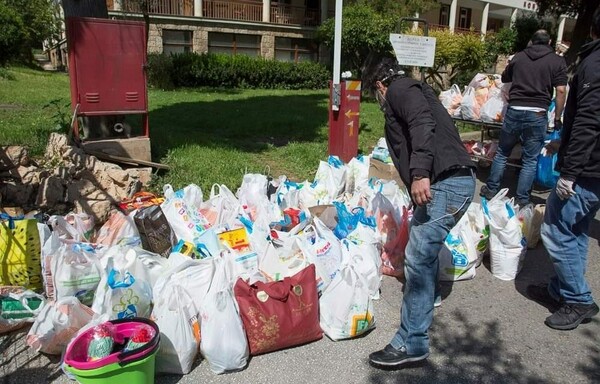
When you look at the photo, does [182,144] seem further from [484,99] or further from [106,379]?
[106,379]

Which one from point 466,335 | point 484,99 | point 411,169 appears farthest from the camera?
point 484,99

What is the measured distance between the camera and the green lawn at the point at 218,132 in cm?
598

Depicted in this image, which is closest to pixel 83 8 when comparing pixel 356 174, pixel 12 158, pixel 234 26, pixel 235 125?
pixel 12 158

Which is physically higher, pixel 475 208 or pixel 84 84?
pixel 84 84

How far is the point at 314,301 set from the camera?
9.60 feet

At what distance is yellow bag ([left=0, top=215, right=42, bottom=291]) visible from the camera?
3098 millimetres

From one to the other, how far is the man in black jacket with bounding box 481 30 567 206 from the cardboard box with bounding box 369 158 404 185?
1.28 m

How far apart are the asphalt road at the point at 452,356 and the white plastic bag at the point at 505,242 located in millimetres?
351

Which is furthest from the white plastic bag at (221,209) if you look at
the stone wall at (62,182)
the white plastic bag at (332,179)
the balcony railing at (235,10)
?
the balcony railing at (235,10)

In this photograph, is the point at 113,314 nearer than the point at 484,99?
Yes

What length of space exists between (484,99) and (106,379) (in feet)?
18.5

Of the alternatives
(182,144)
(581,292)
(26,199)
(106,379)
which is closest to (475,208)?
(581,292)

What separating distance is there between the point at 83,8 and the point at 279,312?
452cm

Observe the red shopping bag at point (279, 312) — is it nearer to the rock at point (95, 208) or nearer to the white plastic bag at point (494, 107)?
the rock at point (95, 208)
